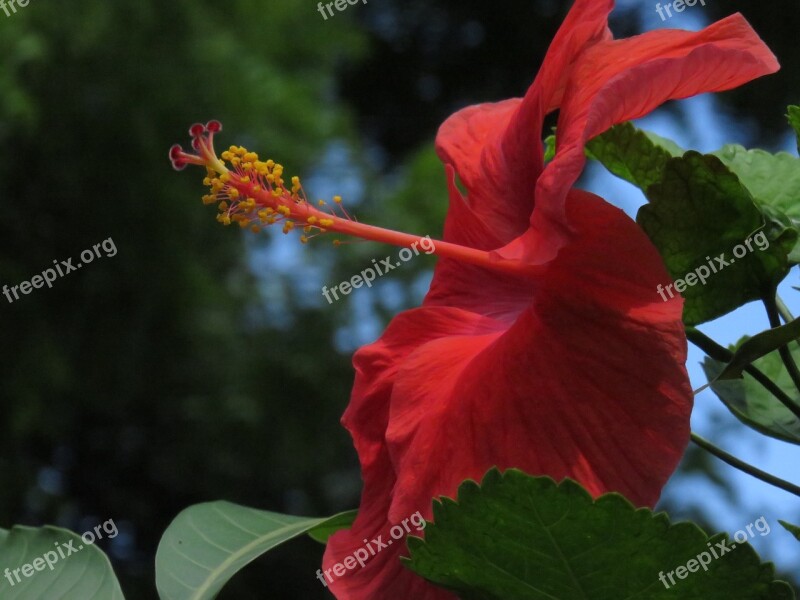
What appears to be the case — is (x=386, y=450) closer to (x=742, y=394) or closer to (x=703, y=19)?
(x=742, y=394)

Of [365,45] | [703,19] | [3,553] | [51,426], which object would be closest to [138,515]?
[51,426]

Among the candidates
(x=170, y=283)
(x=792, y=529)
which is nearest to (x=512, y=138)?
(x=792, y=529)

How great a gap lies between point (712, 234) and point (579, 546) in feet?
0.58

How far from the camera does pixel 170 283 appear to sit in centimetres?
381

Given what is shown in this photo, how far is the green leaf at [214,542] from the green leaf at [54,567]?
29mm

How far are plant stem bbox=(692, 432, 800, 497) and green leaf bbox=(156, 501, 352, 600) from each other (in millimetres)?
194

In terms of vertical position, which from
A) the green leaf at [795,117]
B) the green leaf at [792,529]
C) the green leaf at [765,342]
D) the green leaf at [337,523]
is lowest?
the green leaf at [792,529]

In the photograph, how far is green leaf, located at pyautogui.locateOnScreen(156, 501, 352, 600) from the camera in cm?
53

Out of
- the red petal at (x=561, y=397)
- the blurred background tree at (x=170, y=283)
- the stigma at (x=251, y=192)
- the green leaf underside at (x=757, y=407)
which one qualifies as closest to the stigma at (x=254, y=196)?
the stigma at (x=251, y=192)

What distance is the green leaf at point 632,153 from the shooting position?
1.82ft

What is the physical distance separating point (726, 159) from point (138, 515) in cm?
431

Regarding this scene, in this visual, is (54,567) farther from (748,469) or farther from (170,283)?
(170,283)

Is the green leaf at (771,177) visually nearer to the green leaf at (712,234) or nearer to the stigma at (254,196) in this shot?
the green leaf at (712,234)

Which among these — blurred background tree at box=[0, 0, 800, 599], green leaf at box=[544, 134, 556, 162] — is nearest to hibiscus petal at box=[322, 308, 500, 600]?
green leaf at box=[544, 134, 556, 162]
